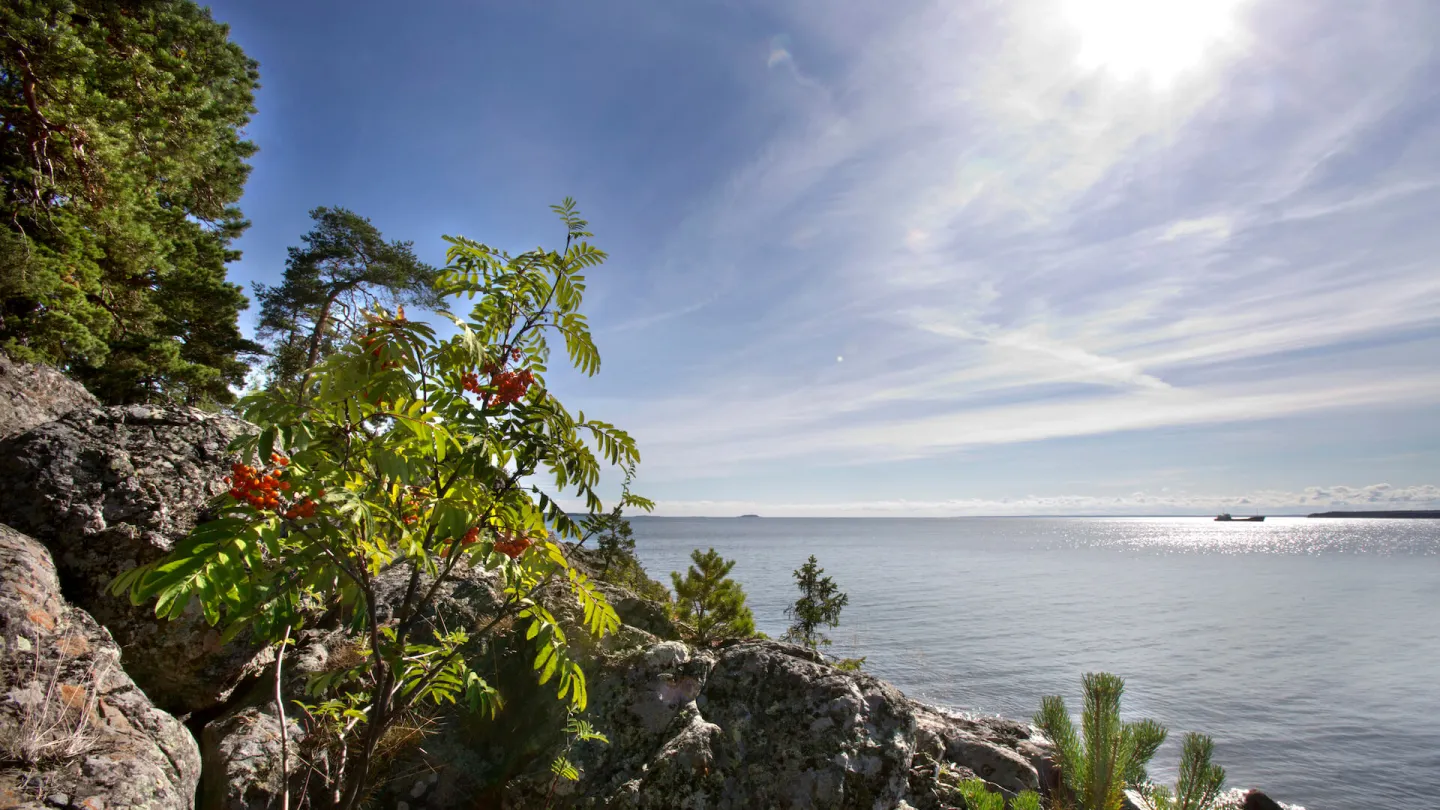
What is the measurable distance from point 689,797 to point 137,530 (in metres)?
4.77

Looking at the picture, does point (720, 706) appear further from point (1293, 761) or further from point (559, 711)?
point (1293, 761)

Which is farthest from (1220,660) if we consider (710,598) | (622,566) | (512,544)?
(512,544)

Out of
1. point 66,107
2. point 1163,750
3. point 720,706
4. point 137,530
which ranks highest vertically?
point 66,107

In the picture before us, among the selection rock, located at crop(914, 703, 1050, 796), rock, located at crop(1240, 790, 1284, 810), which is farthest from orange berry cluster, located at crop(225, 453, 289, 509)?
rock, located at crop(1240, 790, 1284, 810)

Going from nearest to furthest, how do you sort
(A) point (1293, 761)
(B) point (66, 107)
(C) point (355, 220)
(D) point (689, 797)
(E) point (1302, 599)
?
(D) point (689, 797), (B) point (66, 107), (A) point (1293, 761), (C) point (355, 220), (E) point (1302, 599)

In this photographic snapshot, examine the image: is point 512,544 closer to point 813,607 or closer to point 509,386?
point 509,386

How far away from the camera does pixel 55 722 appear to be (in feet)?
8.93

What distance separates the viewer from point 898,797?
3975 millimetres

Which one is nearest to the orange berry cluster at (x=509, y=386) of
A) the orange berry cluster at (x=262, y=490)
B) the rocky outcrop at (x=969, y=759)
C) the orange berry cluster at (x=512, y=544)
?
the orange berry cluster at (x=512, y=544)

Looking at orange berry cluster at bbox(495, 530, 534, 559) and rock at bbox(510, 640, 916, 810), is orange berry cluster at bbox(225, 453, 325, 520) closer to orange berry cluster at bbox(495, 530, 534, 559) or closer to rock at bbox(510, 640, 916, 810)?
orange berry cluster at bbox(495, 530, 534, 559)

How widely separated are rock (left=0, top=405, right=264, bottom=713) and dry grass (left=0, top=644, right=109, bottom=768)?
121 centimetres

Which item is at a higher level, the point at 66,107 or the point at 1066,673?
the point at 66,107

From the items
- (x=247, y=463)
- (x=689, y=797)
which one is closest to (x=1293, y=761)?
(x=689, y=797)

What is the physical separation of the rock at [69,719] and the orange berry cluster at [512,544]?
206 centimetres
